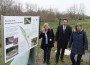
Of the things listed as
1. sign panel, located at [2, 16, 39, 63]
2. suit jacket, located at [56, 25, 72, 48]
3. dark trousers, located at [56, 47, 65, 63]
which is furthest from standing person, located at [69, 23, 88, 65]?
sign panel, located at [2, 16, 39, 63]

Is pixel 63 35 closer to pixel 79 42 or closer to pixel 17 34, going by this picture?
pixel 79 42

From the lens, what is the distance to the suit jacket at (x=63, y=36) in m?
8.70

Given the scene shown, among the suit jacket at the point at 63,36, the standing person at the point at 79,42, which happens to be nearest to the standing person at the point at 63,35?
the suit jacket at the point at 63,36

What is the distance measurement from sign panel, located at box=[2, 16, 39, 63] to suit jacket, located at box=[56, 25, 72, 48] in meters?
1.75

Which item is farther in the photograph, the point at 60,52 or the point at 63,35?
the point at 60,52

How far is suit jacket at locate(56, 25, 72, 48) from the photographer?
870cm

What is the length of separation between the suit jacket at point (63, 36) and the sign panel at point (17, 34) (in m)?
1.75

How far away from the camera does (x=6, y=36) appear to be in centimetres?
493

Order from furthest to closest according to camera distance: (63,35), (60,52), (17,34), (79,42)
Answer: (60,52), (63,35), (79,42), (17,34)

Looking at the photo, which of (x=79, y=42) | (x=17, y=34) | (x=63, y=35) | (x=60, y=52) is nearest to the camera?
(x=17, y=34)

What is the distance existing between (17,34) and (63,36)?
350cm

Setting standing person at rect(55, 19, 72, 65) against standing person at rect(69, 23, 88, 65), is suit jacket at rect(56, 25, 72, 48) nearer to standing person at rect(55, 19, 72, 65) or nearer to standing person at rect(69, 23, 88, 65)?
standing person at rect(55, 19, 72, 65)

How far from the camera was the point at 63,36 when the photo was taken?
8.74 metres

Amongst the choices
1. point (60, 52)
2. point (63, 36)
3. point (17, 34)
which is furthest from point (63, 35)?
point (17, 34)
